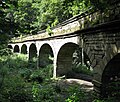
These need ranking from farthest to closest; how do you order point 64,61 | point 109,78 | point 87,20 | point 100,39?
point 64,61 → point 87,20 → point 109,78 → point 100,39

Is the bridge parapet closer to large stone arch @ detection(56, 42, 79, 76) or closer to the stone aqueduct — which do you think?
the stone aqueduct

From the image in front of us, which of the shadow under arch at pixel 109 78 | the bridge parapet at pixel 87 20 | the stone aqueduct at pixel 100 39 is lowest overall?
the shadow under arch at pixel 109 78

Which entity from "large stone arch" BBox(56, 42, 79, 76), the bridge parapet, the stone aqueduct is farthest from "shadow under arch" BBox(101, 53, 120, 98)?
"large stone arch" BBox(56, 42, 79, 76)

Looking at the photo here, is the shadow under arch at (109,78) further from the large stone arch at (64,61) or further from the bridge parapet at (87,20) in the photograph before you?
the large stone arch at (64,61)

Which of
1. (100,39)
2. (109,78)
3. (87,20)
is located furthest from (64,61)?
(100,39)

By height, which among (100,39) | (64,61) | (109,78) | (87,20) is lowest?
(109,78)

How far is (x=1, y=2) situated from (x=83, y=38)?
178 inches

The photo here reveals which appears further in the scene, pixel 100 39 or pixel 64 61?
pixel 64 61

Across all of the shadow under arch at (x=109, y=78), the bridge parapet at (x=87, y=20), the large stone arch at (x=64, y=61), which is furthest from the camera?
the large stone arch at (x=64, y=61)

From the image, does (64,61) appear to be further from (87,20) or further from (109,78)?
(109,78)

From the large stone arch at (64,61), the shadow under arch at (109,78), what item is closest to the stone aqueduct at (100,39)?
the shadow under arch at (109,78)

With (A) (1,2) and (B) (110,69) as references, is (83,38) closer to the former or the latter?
(B) (110,69)

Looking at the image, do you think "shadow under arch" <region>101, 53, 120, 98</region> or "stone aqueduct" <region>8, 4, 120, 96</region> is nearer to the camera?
"stone aqueduct" <region>8, 4, 120, 96</region>

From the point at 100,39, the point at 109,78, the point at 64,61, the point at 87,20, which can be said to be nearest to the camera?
the point at 100,39
